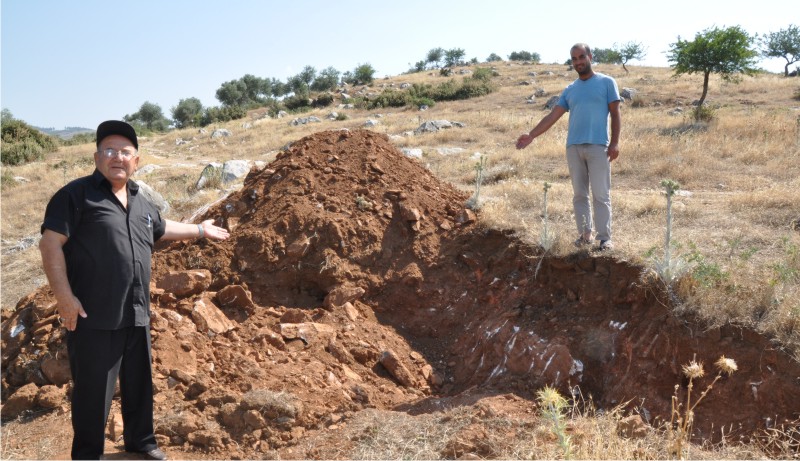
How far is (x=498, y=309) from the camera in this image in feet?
16.5

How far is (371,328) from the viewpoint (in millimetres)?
4977

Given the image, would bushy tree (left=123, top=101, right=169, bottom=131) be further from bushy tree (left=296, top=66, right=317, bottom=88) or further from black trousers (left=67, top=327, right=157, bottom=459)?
black trousers (left=67, top=327, right=157, bottom=459)

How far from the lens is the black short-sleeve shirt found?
282 cm

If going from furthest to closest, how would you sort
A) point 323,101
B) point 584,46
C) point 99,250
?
point 323,101 → point 584,46 → point 99,250

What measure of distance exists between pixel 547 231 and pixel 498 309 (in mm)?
790

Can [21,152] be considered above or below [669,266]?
above

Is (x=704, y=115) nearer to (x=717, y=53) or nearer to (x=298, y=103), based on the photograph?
(x=717, y=53)

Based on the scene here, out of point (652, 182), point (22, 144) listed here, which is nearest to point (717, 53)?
point (652, 182)

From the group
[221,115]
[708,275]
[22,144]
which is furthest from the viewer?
[221,115]

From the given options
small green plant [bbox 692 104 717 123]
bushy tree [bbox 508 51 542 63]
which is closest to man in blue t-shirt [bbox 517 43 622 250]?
small green plant [bbox 692 104 717 123]

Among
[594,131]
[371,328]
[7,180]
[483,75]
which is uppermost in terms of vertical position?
[483,75]

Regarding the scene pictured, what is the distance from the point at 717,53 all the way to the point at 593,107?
48.9 ft

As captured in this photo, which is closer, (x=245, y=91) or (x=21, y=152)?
(x=21, y=152)

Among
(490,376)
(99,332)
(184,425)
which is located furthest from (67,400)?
(490,376)
